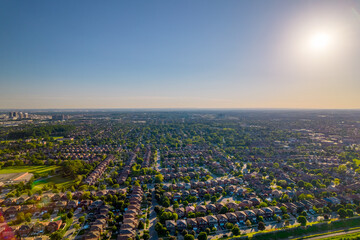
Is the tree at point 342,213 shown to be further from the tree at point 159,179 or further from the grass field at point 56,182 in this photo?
the grass field at point 56,182

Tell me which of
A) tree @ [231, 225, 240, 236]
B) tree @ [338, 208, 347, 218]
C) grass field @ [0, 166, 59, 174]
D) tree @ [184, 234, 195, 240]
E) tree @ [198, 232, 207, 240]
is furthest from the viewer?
grass field @ [0, 166, 59, 174]

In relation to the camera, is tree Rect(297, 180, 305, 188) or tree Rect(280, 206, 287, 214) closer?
tree Rect(280, 206, 287, 214)

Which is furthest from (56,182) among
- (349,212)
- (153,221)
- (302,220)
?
(349,212)

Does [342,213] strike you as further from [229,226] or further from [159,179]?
[159,179]

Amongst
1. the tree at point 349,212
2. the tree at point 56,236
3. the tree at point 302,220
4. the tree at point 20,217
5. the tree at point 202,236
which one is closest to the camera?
the tree at point 56,236

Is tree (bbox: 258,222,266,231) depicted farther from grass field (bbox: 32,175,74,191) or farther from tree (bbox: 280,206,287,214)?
grass field (bbox: 32,175,74,191)

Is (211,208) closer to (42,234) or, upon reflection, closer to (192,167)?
(192,167)

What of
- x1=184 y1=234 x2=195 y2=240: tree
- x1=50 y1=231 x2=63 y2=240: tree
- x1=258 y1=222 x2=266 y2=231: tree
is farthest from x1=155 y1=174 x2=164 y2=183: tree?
x1=258 y1=222 x2=266 y2=231: tree

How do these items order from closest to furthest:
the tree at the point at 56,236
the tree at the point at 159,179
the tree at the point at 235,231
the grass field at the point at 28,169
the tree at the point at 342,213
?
the tree at the point at 56,236 < the tree at the point at 235,231 < the tree at the point at 342,213 < the tree at the point at 159,179 < the grass field at the point at 28,169

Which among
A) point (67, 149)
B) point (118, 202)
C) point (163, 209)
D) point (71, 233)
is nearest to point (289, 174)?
point (163, 209)

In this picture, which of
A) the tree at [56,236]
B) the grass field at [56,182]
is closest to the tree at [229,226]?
the tree at [56,236]

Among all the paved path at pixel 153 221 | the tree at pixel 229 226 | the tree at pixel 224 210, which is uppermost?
the tree at pixel 224 210
